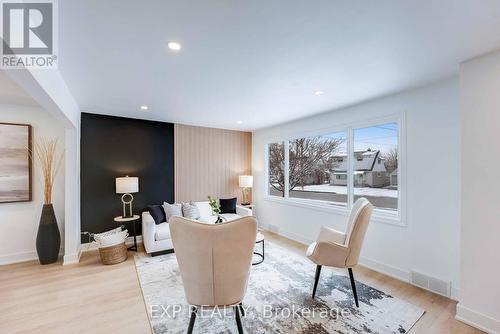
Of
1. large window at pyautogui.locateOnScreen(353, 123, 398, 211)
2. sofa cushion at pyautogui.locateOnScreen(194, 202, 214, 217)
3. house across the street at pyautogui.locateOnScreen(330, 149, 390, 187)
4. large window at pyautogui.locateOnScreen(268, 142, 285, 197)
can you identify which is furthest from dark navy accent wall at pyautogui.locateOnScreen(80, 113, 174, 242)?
large window at pyautogui.locateOnScreen(353, 123, 398, 211)

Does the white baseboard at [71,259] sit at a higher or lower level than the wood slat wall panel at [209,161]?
lower

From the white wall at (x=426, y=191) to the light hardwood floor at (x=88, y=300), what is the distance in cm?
30

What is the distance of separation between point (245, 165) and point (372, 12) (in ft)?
14.8

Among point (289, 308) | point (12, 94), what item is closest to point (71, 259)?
point (12, 94)

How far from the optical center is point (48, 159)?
3.51 metres

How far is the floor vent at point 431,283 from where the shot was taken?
249cm

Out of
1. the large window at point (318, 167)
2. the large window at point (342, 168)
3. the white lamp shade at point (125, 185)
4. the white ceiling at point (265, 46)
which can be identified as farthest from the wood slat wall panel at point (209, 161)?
the white ceiling at point (265, 46)

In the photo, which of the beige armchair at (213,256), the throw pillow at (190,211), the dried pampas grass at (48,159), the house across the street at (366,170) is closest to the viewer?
the beige armchair at (213,256)

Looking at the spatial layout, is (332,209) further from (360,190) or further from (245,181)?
(245,181)

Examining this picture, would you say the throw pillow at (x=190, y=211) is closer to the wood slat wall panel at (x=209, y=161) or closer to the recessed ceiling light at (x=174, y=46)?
the wood slat wall panel at (x=209, y=161)

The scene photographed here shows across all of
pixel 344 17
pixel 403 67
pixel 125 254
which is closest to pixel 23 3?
pixel 344 17

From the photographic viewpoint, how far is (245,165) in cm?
577

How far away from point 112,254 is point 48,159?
6.01ft

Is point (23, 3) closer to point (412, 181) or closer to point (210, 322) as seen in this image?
point (210, 322)
